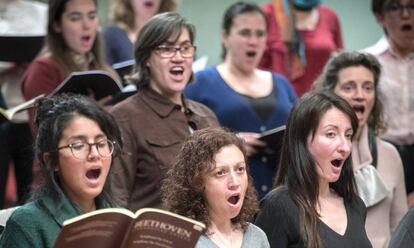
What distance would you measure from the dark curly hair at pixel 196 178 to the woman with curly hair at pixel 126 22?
2.03m

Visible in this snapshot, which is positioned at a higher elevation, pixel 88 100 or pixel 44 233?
pixel 88 100

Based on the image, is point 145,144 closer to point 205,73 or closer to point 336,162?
point 336,162

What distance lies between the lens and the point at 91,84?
4.29 m

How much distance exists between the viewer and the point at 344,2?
7648 mm

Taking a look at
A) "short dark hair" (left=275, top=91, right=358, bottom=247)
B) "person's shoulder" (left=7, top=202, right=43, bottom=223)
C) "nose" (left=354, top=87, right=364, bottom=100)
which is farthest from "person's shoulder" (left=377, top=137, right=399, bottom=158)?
"person's shoulder" (left=7, top=202, right=43, bottom=223)

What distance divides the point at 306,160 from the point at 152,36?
3.05 feet

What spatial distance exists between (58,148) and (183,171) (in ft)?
1.32

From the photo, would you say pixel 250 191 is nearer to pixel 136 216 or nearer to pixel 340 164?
pixel 340 164

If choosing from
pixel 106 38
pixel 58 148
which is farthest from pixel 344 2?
pixel 58 148

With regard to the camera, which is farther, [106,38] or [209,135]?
[106,38]

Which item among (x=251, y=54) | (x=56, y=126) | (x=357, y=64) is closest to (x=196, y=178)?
(x=56, y=126)

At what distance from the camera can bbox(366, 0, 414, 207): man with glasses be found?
4992mm

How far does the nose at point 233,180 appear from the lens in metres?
3.22

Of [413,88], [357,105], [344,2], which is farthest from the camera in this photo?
[344,2]
